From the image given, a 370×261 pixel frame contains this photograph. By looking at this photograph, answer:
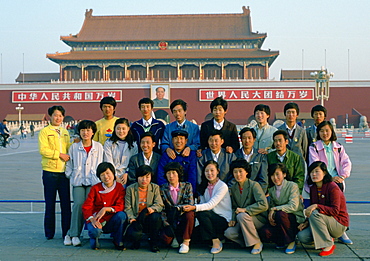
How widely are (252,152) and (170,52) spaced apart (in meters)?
25.6

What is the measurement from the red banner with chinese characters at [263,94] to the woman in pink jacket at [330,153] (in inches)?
931

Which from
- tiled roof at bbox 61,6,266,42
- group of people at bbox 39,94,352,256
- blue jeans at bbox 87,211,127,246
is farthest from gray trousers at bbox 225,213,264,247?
tiled roof at bbox 61,6,266,42

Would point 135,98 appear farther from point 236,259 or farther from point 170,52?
point 236,259

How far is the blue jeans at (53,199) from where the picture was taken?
13.8ft

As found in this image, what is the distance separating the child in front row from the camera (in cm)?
417

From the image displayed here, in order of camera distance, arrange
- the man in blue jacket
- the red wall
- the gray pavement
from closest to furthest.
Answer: the gray pavement, the man in blue jacket, the red wall

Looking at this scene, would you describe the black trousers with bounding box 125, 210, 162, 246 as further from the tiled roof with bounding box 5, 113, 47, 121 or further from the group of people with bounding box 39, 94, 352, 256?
the tiled roof with bounding box 5, 113, 47, 121

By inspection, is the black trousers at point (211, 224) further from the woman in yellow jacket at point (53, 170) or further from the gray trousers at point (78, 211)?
the woman in yellow jacket at point (53, 170)

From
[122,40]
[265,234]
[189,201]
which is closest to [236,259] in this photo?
[265,234]

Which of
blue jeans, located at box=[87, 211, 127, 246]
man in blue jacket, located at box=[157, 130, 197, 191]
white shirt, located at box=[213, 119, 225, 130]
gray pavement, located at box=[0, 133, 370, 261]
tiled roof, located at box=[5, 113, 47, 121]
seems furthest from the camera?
tiled roof, located at box=[5, 113, 47, 121]

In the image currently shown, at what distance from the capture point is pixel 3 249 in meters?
3.82

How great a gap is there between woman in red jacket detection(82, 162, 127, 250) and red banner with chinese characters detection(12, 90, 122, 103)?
24.3 m

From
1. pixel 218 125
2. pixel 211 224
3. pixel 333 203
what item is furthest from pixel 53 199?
pixel 333 203

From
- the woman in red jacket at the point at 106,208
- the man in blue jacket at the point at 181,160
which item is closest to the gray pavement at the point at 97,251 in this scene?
the woman in red jacket at the point at 106,208
